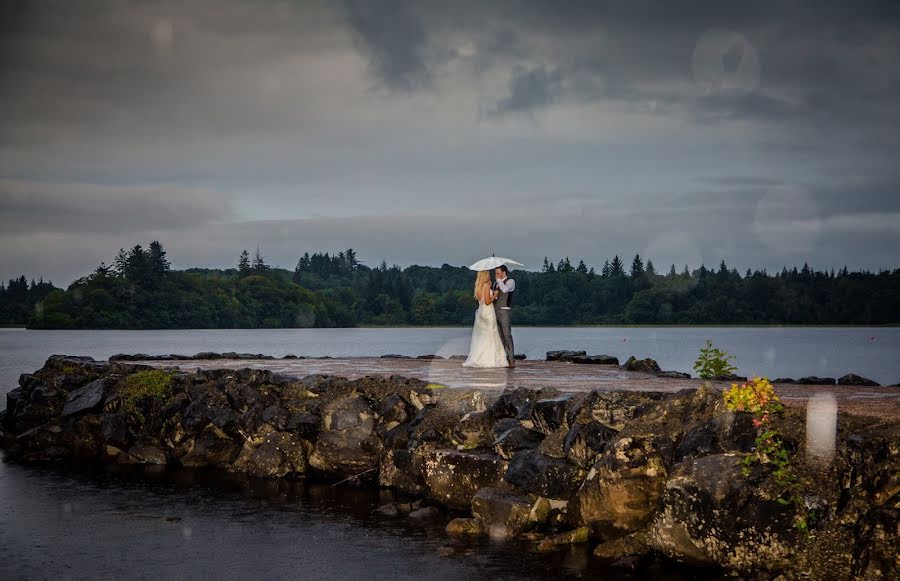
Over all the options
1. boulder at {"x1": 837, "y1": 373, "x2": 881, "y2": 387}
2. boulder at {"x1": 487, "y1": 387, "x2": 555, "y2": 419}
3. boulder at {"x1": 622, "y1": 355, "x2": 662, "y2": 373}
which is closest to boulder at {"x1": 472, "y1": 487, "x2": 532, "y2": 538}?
boulder at {"x1": 487, "y1": 387, "x2": 555, "y2": 419}

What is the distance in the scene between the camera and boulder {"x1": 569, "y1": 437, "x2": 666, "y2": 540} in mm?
11578

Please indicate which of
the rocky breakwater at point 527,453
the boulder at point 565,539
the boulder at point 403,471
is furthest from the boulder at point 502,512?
the boulder at point 403,471

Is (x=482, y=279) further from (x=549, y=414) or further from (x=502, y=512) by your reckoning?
(x=502, y=512)

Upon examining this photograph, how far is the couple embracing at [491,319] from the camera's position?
77.9 ft

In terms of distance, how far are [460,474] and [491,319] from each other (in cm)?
994

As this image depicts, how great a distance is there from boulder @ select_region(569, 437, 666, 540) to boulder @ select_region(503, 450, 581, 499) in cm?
61

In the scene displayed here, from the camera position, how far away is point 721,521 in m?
10.4

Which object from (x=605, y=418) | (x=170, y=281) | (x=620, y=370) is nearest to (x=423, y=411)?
(x=605, y=418)

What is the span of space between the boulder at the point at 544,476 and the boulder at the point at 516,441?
2.05ft

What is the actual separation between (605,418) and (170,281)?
6477 inches

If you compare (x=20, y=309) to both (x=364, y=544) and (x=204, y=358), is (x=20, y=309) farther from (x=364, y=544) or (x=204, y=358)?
(x=364, y=544)

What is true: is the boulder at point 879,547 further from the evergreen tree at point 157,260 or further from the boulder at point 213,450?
the evergreen tree at point 157,260

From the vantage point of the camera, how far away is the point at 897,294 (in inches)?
6353

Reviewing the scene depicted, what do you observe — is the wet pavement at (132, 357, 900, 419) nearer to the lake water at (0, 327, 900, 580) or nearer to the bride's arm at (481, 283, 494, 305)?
the bride's arm at (481, 283, 494, 305)
